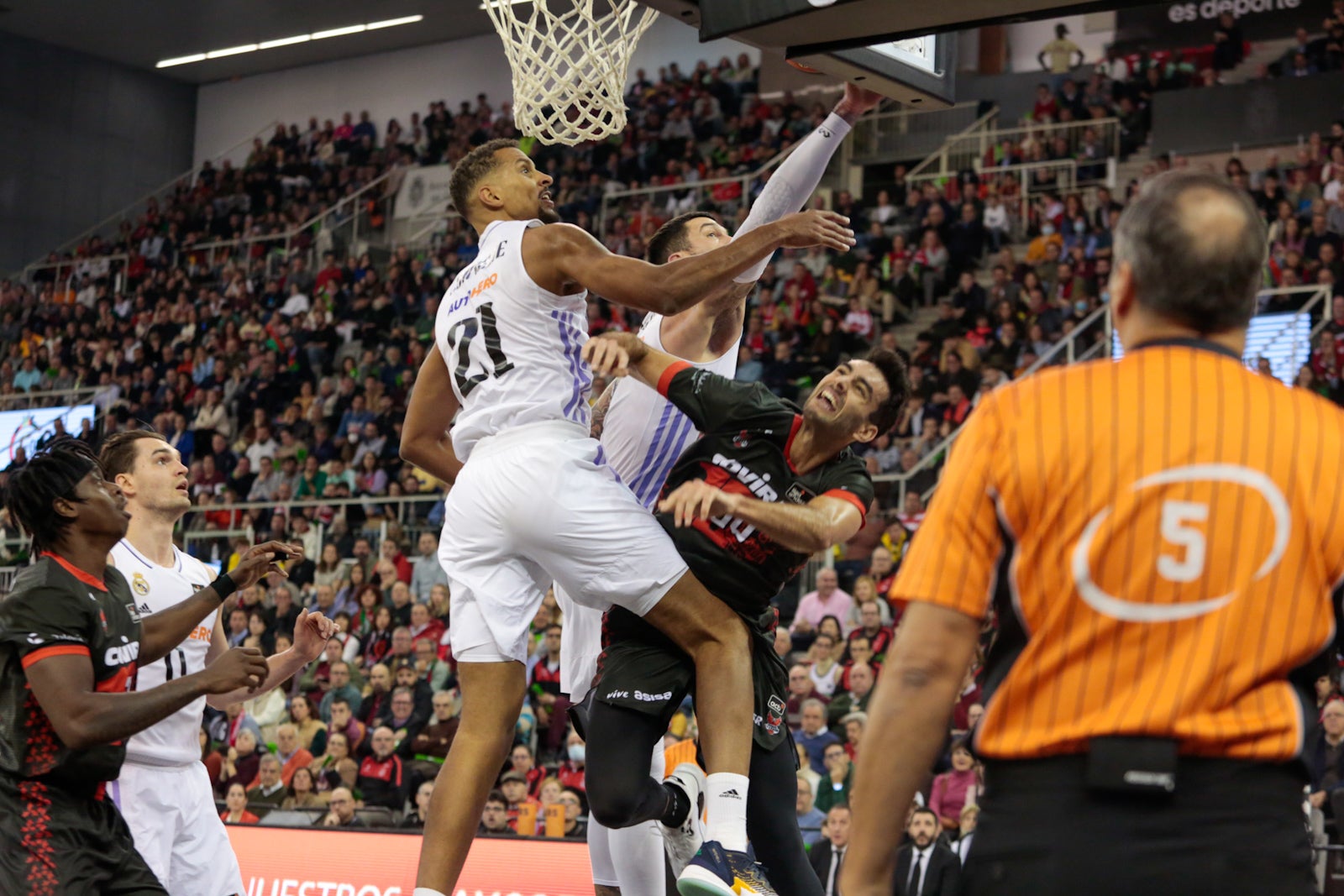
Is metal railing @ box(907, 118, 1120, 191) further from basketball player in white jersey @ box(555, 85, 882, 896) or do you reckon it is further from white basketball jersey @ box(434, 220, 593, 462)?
white basketball jersey @ box(434, 220, 593, 462)

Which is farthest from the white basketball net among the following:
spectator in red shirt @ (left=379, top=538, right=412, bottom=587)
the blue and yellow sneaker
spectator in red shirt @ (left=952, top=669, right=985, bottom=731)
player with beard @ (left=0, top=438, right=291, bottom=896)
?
spectator in red shirt @ (left=379, top=538, right=412, bottom=587)

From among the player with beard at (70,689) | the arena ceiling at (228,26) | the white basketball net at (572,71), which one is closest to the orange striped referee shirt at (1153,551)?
the player with beard at (70,689)

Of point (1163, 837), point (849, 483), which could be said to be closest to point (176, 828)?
point (849, 483)

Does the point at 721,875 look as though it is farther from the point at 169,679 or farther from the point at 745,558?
the point at 169,679

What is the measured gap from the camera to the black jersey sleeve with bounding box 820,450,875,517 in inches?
180

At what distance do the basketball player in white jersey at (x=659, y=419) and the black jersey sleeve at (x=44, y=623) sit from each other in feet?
5.36

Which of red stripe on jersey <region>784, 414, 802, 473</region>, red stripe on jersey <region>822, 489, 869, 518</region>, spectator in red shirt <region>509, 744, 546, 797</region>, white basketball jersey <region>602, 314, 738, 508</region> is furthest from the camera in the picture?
spectator in red shirt <region>509, 744, 546, 797</region>

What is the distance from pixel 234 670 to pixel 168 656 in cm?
157

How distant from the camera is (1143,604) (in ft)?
7.50

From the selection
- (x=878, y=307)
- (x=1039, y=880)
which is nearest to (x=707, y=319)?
(x=1039, y=880)

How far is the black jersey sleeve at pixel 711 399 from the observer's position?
4.79 meters

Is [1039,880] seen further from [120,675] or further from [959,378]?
[959,378]

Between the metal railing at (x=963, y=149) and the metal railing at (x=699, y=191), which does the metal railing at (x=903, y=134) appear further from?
the metal railing at (x=699, y=191)

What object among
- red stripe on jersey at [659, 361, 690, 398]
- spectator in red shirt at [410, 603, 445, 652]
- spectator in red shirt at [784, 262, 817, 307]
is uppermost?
spectator in red shirt at [784, 262, 817, 307]
